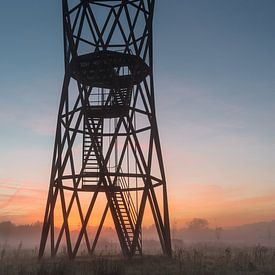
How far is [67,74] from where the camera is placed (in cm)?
2177

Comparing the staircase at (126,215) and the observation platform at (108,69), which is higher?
the observation platform at (108,69)

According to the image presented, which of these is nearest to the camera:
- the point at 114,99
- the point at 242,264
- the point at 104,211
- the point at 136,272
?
the point at 136,272

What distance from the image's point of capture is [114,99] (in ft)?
73.2

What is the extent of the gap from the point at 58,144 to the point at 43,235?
475cm

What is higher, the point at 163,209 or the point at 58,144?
the point at 58,144

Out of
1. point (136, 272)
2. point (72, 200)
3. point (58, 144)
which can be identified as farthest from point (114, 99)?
point (136, 272)

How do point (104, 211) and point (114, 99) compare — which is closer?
point (114, 99)

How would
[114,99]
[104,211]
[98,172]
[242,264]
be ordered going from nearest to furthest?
[242,264]
[98,172]
[114,99]
[104,211]

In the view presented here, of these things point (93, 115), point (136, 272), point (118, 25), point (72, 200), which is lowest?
point (136, 272)

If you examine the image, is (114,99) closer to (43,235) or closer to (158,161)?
(158,161)

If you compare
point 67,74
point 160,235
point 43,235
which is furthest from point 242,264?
point 67,74

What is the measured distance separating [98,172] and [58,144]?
2780mm

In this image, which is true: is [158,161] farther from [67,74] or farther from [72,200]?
[67,74]

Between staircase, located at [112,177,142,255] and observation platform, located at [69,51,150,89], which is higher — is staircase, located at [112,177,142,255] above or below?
below
